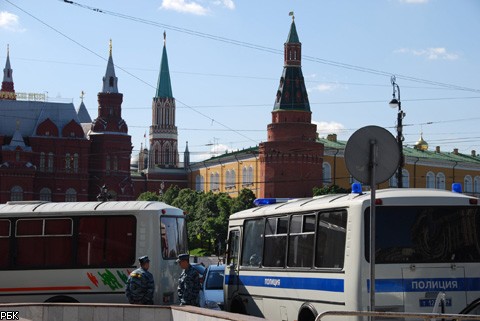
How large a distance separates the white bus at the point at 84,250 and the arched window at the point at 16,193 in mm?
76221

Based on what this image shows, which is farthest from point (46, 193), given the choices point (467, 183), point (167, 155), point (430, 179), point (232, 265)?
point (232, 265)

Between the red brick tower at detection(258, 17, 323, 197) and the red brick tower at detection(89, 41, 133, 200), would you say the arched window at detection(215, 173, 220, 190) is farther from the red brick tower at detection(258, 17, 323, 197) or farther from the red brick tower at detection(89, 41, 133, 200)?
the red brick tower at detection(258, 17, 323, 197)

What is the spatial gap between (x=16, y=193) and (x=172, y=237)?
254 feet

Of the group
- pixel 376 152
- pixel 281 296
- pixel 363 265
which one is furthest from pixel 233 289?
pixel 376 152

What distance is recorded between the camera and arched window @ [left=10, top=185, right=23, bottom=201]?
299 feet

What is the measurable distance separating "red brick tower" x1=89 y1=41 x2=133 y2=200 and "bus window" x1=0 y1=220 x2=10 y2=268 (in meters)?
79.6

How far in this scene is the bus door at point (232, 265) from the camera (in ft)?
50.4

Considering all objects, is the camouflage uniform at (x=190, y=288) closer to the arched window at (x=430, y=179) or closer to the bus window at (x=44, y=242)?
the bus window at (x=44, y=242)

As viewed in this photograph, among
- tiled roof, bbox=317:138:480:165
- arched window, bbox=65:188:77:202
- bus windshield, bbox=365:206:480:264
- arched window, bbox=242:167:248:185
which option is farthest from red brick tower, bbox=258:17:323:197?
bus windshield, bbox=365:206:480:264

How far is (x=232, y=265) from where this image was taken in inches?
615

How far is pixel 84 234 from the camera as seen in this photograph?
16.6 m

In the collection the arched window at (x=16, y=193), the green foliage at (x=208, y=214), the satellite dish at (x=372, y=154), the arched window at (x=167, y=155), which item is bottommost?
the satellite dish at (x=372, y=154)

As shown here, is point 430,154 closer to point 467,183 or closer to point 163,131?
point 467,183

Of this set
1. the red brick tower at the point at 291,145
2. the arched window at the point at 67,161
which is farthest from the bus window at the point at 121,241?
the arched window at the point at 67,161
